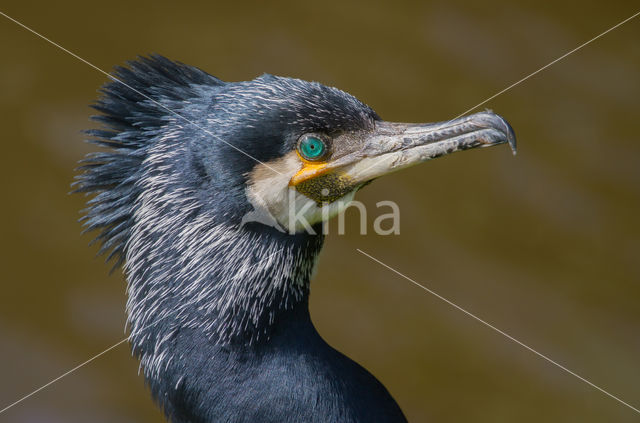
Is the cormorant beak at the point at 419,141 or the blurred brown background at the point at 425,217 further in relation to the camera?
the blurred brown background at the point at 425,217

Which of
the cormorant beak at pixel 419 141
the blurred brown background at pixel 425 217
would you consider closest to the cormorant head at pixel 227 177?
the cormorant beak at pixel 419 141

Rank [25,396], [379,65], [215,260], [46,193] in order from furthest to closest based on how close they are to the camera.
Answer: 1. [379,65]
2. [46,193]
3. [25,396]
4. [215,260]

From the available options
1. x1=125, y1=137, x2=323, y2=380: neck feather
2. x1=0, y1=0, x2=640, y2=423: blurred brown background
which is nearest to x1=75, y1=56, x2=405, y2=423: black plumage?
x1=125, y1=137, x2=323, y2=380: neck feather

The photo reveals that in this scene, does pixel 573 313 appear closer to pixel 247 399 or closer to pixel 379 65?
pixel 379 65

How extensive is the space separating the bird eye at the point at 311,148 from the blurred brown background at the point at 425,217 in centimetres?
288

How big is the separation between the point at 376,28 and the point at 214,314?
12.4 ft

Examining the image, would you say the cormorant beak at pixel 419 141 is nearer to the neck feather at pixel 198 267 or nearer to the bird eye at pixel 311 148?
the bird eye at pixel 311 148

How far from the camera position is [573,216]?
5.63 m

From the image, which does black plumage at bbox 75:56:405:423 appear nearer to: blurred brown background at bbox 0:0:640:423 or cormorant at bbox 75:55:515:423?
cormorant at bbox 75:55:515:423

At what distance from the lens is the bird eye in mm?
2416

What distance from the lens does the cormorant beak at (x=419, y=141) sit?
242 cm

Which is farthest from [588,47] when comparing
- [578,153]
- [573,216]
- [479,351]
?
[479,351]

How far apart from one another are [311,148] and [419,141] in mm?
305

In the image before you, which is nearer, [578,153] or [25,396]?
[25,396]
